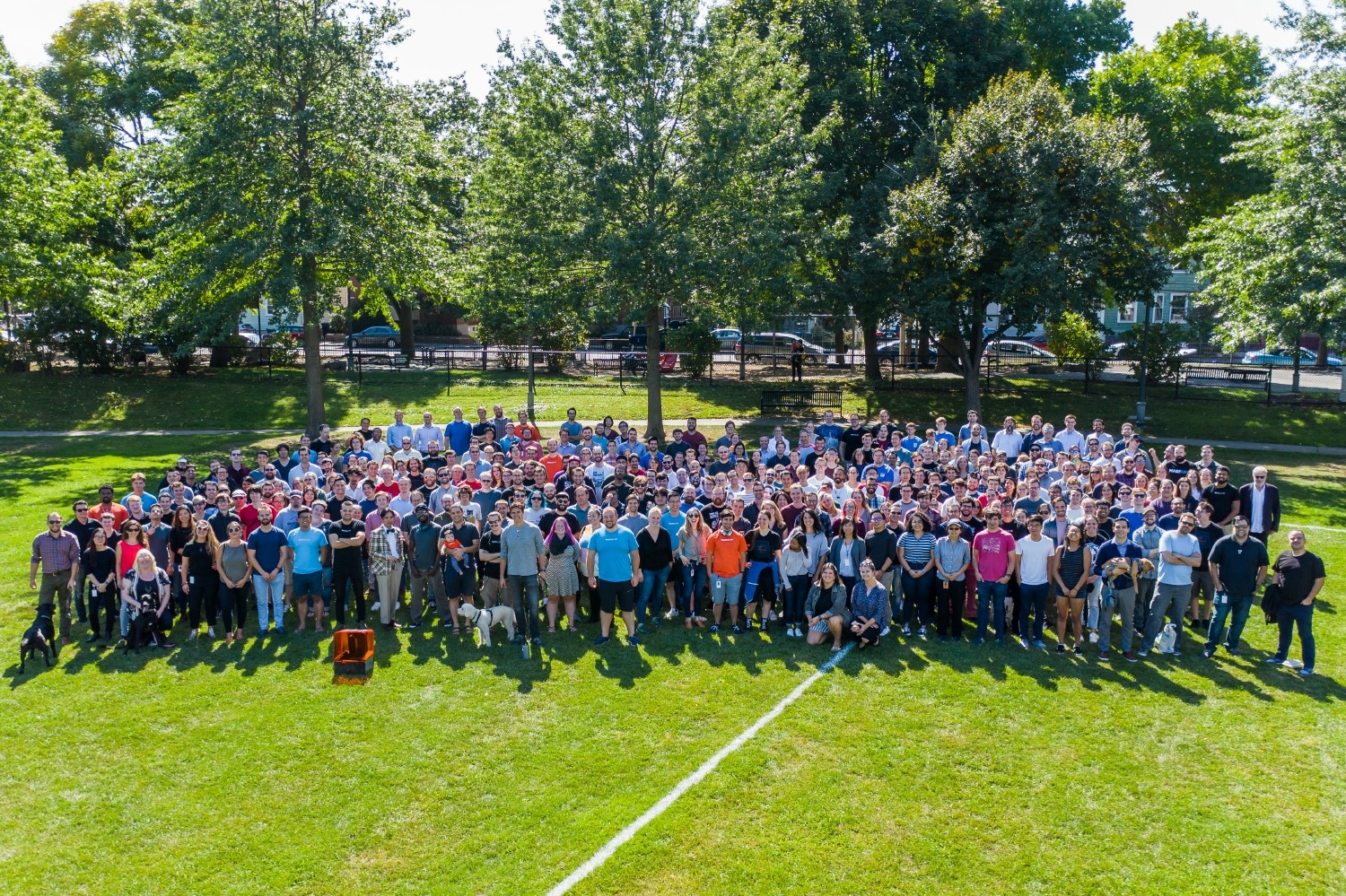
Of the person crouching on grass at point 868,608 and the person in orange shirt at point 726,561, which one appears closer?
the person crouching on grass at point 868,608

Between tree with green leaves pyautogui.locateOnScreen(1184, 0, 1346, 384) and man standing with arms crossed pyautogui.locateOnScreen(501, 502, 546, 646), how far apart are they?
1930 cm

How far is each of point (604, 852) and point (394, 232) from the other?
20.0 m

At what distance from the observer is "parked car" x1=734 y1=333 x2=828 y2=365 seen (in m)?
36.7

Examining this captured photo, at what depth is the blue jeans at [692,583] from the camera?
12.2 meters

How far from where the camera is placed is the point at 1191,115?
139 feet

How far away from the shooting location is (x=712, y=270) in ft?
74.3

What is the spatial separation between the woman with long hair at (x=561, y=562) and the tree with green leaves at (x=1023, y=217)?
16.8 metres

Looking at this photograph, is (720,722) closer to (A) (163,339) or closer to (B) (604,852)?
(B) (604,852)

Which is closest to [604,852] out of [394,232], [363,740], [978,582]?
[363,740]

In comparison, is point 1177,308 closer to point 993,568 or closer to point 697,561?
point 993,568

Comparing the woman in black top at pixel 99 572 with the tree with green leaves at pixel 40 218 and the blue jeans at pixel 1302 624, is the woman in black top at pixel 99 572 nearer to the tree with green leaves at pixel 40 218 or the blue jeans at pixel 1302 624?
the blue jeans at pixel 1302 624

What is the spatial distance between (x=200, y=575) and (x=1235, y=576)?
465 inches

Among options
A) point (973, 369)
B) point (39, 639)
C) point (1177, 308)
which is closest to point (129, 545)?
point (39, 639)

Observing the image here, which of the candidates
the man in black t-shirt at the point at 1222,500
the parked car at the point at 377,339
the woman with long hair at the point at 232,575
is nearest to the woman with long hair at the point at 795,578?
the man in black t-shirt at the point at 1222,500
